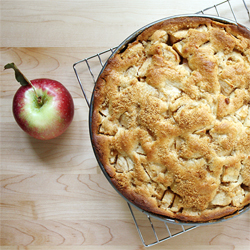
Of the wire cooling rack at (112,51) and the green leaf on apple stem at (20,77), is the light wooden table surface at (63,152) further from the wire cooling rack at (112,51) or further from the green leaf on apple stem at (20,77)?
the green leaf on apple stem at (20,77)

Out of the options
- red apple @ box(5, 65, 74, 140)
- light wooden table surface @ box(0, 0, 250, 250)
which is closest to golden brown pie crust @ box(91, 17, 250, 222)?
red apple @ box(5, 65, 74, 140)

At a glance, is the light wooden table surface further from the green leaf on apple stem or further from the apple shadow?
the green leaf on apple stem

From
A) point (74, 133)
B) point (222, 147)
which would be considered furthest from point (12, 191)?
point (222, 147)

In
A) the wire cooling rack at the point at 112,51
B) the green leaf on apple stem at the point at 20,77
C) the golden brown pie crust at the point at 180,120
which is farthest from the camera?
the wire cooling rack at the point at 112,51

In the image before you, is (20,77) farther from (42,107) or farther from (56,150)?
(56,150)

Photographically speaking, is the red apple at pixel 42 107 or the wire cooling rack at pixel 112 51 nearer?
the red apple at pixel 42 107

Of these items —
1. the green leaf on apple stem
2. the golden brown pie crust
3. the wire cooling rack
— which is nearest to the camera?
the golden brown pie crust

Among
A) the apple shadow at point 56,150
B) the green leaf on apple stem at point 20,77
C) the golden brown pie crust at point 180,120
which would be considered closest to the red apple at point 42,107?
the green leaf on apple stem at point 20,77
